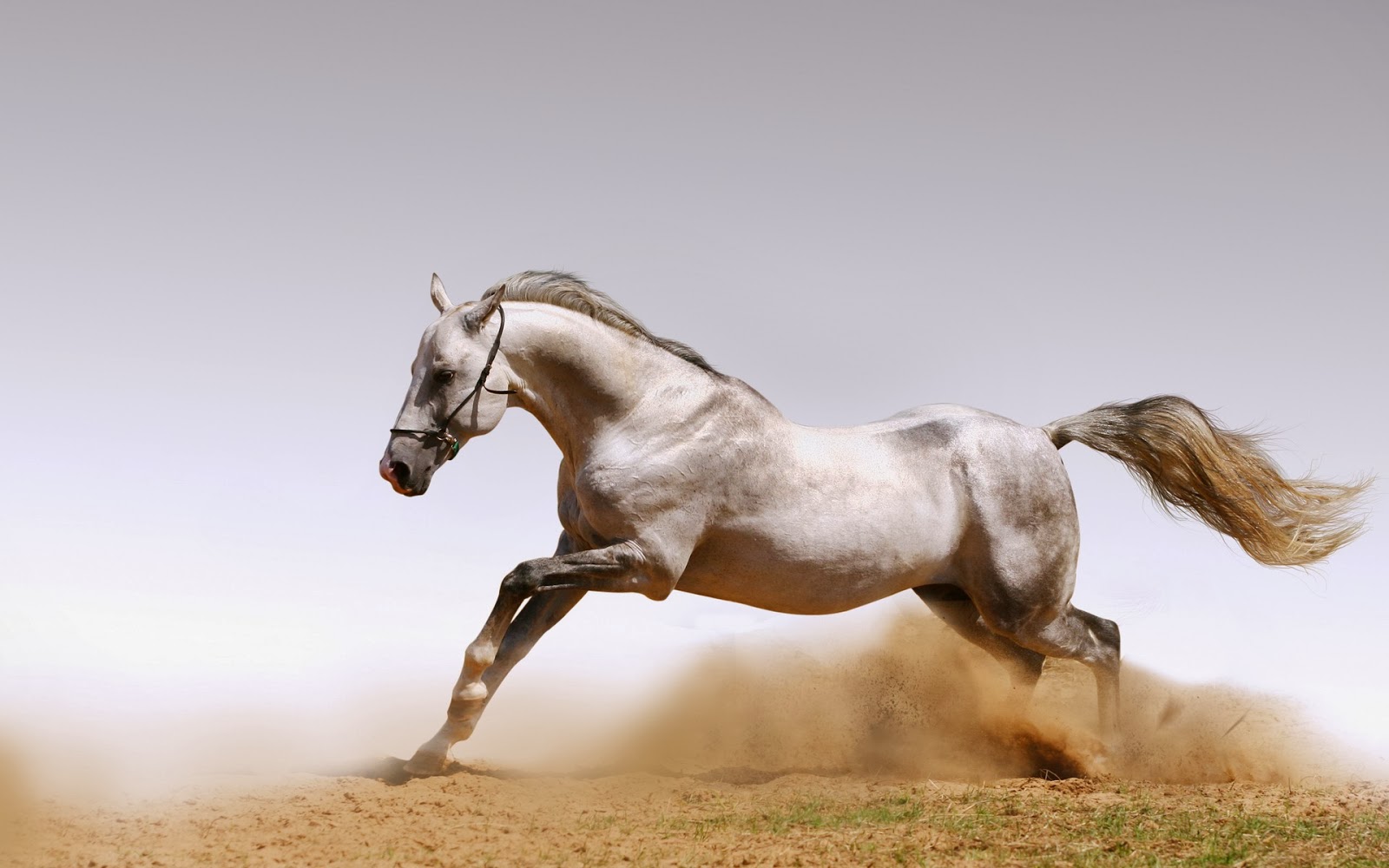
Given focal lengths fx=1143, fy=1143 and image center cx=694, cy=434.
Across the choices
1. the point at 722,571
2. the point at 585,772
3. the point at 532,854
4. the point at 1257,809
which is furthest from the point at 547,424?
the point at 1257,809

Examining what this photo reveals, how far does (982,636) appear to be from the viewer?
24.7ft

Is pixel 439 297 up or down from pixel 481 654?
up

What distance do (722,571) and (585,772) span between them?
1.43 metres

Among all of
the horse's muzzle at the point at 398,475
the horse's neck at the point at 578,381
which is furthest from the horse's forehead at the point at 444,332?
the horse's muzzle at the point at 398,475

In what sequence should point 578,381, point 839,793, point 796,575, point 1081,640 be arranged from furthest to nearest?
point 1081,640
point 796,575
point 578,381
point 839,793

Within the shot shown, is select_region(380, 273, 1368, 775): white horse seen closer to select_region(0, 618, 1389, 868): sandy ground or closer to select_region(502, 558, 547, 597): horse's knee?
select_region(502, 558, 547, 597): horse's knee

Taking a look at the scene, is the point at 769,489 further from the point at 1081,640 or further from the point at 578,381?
the point at 1081,640

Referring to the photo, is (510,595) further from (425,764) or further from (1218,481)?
(1218,481)

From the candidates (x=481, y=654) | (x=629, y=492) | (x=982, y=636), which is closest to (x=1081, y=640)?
(x=982, y=636)

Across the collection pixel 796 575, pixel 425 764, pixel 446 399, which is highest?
pixel 446 399

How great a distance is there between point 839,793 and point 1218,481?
343cm

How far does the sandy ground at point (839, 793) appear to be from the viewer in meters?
4.80

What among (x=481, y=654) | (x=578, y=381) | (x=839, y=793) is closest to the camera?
(x=481, y=654)

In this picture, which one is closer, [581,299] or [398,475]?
[398,475]
